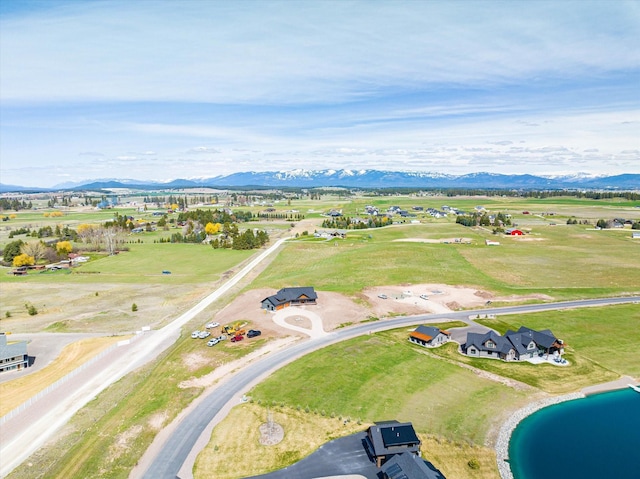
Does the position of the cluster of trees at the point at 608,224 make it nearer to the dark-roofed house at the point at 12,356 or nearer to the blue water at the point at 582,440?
the blue water at the point at 582,440

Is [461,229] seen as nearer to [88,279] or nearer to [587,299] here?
[587,299]

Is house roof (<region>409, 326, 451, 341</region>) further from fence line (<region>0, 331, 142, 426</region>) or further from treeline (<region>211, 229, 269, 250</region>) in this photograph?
treeline (<region>211, 229, 269, 250</region>)

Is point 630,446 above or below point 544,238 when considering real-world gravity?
below

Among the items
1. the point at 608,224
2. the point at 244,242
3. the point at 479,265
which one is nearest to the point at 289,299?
the point at 479,265

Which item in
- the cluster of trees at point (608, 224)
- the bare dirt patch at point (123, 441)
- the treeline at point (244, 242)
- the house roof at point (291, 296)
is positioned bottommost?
the bare dirt patch at point (123, 441)

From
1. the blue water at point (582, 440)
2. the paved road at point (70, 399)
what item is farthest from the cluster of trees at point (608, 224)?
the paved road at point (70, 399)

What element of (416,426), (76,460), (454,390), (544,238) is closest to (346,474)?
(416,426)

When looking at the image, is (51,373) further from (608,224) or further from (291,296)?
(608,224)

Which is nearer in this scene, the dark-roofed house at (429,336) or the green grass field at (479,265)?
the dark-roofed house at (429,336)
